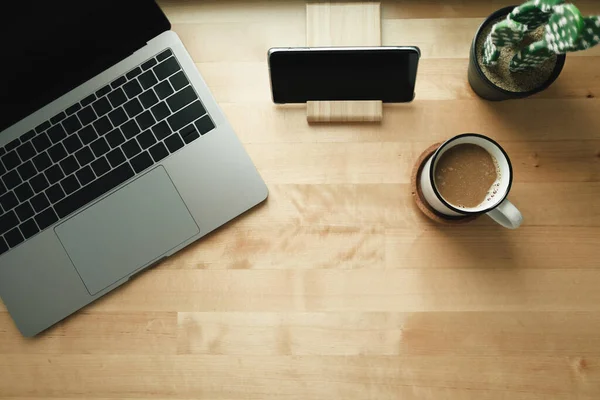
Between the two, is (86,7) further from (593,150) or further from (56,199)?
(593,150)

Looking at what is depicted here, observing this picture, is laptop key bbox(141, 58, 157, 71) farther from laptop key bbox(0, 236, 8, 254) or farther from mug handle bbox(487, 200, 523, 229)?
mug handle bbox(487, 200, 523, 229)

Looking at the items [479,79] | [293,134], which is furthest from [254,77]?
[479,79]

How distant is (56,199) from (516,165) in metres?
0.66

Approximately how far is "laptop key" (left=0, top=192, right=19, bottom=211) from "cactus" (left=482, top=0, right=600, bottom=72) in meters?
0.69

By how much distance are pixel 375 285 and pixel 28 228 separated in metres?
0.50

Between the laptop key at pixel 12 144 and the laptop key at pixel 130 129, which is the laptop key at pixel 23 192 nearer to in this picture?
Answer: the laptop key at pixel 12 144

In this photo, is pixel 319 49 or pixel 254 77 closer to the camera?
pixel 319 49

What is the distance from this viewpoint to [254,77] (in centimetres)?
79

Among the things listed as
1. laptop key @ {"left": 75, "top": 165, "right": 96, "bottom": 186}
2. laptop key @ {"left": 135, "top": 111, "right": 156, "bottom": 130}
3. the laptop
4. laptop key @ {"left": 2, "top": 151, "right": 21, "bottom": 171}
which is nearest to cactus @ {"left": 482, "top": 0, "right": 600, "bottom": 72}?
the laptop

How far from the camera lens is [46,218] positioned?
741 mm

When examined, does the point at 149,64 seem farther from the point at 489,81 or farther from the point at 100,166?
the point at 489,81

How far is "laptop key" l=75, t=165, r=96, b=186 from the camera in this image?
0.74m

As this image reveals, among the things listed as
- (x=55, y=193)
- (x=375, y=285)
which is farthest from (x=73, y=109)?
(x=375, y=285)

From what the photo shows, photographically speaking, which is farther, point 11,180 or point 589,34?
point 11,180
